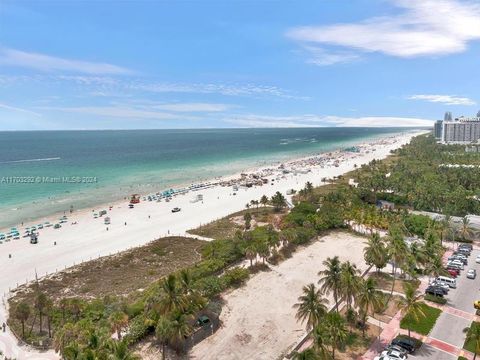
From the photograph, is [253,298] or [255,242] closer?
[253,298]

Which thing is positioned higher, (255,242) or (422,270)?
(255,242)

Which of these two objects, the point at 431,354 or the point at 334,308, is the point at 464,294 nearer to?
the point at 431,354

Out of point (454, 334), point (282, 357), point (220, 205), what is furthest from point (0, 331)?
point (220, 205)

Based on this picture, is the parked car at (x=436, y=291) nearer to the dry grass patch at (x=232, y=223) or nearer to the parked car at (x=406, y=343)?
the parked car at (x=406, y=343)

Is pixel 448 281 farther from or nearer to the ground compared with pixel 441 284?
farther from the ground

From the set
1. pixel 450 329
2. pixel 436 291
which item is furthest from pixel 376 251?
pixel 450 329

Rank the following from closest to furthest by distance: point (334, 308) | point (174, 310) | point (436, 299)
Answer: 1. point (174, 310)
2. point (334, 308)
3. point (436, 299)

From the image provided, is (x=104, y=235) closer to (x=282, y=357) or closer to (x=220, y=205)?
(x=220, y=205)
